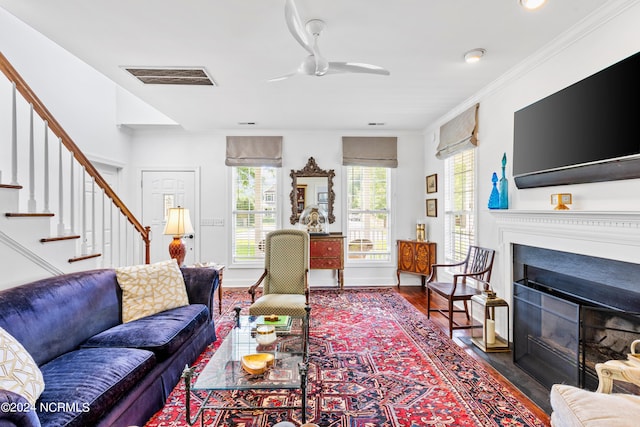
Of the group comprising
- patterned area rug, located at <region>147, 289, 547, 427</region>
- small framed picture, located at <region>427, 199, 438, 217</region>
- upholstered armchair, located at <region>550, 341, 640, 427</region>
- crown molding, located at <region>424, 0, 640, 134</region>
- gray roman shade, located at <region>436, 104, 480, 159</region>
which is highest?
crown molding, located at <region>424, 0, 640, 134</region>

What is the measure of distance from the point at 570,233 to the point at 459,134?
2065 mm

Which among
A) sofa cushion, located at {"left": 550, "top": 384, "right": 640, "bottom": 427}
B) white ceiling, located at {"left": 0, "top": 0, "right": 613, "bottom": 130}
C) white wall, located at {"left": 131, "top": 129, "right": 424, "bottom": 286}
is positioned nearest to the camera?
sofa cushion, located at {"left": 550, "top": 384, "right": 640, "bottom": 427}

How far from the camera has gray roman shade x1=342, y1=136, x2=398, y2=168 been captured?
17.4 feet

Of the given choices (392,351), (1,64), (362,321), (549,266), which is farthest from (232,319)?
(549,266)

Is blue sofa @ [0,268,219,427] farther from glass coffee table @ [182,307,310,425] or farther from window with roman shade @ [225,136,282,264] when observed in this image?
window with roman shade @ [225,136,282,264]

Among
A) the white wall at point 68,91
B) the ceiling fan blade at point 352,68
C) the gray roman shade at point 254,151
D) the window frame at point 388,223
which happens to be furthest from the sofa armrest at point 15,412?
the window frame at point 388,223

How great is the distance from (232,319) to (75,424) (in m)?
2.40

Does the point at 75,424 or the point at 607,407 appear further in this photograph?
the point at 75,424

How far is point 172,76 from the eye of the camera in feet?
10.2

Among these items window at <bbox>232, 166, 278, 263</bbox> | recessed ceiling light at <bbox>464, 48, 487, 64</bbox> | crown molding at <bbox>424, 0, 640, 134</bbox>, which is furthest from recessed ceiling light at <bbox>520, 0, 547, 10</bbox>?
window at <bbox>232, 166, 278, 263</bbox>

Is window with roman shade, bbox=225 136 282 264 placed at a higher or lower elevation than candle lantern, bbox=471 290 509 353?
higher

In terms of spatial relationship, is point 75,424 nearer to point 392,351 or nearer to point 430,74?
point 392,351

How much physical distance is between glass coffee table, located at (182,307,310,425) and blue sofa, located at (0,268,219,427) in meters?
0.29

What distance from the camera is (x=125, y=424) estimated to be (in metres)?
1.73
